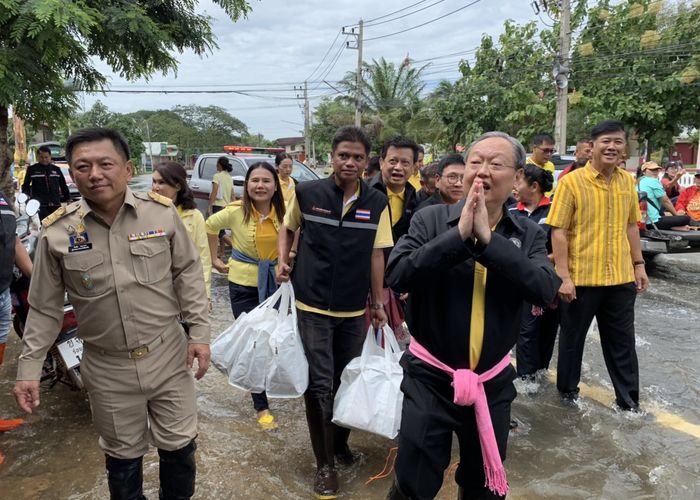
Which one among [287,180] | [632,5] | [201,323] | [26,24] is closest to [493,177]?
[201,323]

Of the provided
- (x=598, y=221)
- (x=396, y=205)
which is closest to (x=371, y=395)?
(x=396, y=205)

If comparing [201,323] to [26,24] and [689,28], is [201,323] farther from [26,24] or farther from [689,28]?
[689,28]

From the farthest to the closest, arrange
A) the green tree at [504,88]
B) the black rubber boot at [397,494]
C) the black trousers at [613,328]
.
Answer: the green tree at [504,88] → the black trousers at [613,328] → the black rubber boot at [397,494]

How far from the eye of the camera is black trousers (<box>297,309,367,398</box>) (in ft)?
9.38

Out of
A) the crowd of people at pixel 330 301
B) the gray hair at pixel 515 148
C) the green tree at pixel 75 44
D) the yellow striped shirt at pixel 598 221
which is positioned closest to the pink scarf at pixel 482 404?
the crowd of people at pixel 330 301

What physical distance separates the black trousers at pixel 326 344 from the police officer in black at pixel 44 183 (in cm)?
842

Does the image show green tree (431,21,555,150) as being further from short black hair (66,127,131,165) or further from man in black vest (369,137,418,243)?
short black hair (66,127,131,165)

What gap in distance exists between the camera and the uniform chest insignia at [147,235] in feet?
7.11

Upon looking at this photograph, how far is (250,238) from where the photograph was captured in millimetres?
3713

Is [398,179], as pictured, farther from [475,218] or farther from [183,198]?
[475,218]

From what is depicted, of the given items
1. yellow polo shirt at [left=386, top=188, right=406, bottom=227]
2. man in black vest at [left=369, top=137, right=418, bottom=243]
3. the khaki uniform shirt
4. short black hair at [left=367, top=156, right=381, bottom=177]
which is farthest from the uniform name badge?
short black hair at [left=367, top=156, right=381, bottom=177]

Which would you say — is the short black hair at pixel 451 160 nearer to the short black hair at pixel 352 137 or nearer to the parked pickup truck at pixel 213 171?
the short black hair at pixel 352 137

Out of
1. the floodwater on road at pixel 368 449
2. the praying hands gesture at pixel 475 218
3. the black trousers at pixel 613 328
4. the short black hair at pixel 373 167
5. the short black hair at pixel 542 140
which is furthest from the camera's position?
the short black hair at pixel 373 167

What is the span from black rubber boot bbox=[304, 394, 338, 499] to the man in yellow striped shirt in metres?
1.79
